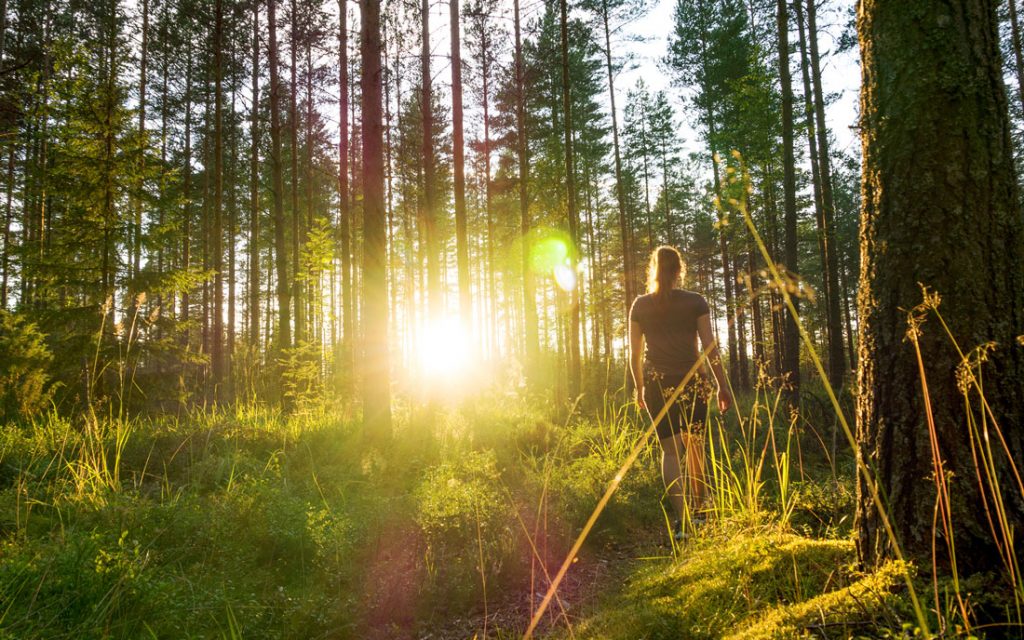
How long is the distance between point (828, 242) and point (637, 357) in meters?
9.92

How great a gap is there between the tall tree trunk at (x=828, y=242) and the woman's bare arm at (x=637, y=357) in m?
7.54

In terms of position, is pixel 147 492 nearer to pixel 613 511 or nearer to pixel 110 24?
pixel 613 511

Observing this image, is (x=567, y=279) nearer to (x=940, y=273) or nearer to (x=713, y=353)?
(x=713, y=353)

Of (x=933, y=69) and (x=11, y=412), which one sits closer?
(x=933, y=69)

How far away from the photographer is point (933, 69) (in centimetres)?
178

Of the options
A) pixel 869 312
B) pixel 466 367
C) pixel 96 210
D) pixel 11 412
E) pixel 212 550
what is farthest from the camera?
pixel 466 367

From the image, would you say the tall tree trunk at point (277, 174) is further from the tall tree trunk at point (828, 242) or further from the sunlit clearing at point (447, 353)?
the tall tree trunk at point (828, 242)

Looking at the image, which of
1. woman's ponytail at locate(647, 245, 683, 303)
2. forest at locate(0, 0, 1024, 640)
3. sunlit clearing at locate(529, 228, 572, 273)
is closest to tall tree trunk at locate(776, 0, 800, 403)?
forest at locate(0, 0, 1024, 640)

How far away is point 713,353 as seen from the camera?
4012 millimetres

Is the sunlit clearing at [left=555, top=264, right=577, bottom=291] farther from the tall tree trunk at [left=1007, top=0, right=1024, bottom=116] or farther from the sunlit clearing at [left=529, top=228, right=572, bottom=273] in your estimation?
the tall tree trunk at [left=1007, top=0, right=1024, bottom=116]

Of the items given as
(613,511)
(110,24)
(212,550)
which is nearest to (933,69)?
(613,511)

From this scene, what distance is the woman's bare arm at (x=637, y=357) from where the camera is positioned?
13.9ft

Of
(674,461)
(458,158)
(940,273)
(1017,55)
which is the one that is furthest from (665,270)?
(1017,55)

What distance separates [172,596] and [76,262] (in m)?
7.96
